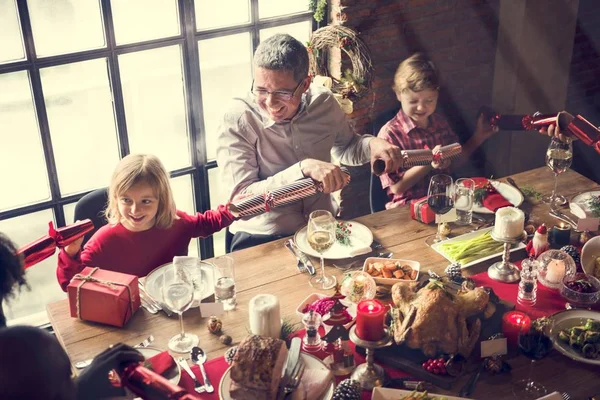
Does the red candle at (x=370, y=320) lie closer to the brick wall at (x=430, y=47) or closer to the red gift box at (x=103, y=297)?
the red gift box at (x=103, y=297)

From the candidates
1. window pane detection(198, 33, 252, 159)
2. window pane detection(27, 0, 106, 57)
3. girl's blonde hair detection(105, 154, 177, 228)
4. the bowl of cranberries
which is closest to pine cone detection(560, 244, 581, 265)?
the bowl of cranberries

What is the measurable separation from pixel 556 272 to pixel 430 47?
6.16 feet

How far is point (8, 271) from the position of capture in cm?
150

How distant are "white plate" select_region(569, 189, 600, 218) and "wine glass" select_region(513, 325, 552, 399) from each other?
847 mm

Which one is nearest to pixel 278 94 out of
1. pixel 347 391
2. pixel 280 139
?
pixel 280 139

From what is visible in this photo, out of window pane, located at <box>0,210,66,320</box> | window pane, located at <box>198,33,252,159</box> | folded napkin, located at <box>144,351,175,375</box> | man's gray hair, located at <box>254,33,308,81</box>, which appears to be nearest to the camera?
folded napkin, located at <box>144,351,175,375</box>

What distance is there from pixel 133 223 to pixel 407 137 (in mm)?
1421

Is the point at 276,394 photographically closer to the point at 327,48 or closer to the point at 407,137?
the point at 407,137

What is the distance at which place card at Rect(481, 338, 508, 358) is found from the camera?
2037 mm

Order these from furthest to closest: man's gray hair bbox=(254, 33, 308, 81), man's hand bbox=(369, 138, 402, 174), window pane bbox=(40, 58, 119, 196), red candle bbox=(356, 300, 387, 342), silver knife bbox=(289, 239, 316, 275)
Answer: window pane bbox=(40, 58, 119, 196) → man's hand bbox=(369, 138, 402, 174) → man's gray hair bbox=(254, 33, 308, 81) → silver knife bbox=(289, 239, 316, 275) → red candle bbox=(356, 300, 387, 342)

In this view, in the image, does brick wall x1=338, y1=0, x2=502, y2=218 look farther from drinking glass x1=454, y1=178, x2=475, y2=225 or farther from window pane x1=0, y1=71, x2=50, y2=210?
window pane x1=0, y1=71, x2=50, y2=210

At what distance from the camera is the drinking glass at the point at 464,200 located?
268 cm

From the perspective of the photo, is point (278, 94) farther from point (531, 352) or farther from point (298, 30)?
point (531, 352)

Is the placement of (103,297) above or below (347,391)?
above
